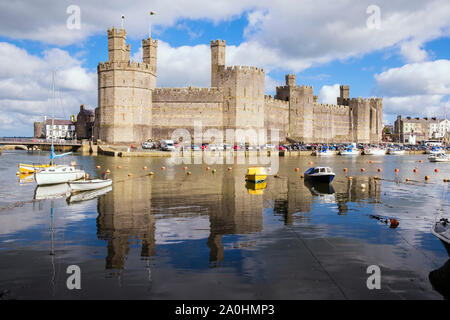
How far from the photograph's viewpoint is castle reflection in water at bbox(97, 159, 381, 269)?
13578 mm

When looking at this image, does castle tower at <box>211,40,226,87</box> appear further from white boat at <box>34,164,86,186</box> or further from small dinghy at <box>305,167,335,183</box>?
white boat at <box>34,164,86,186</box>

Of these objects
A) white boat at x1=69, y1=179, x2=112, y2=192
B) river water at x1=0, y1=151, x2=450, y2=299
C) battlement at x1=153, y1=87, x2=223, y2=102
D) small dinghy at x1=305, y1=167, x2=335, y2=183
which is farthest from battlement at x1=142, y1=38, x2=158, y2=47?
river water at x1=0, y1=151, x2=450, y2=299

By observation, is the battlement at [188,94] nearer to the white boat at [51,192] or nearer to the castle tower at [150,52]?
the castle tower at [150,52]

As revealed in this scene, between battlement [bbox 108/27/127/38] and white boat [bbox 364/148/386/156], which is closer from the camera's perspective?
battlement [bbox 108/27/127/38]

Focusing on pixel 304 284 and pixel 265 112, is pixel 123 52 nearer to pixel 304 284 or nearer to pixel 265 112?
pixel 265 112

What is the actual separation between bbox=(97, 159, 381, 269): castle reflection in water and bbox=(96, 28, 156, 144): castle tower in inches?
1355

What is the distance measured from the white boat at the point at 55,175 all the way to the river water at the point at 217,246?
133 inches

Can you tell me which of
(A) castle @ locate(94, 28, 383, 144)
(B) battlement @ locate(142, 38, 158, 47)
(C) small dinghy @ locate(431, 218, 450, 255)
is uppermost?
(B) battlement @ locate(142, 38, 158, 47)

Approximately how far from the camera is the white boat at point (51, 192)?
75.4ft

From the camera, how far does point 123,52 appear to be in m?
65.2

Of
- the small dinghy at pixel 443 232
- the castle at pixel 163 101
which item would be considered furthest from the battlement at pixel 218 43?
the small dinghy at pixel 443 232

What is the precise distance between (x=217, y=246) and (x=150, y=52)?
209 feet
